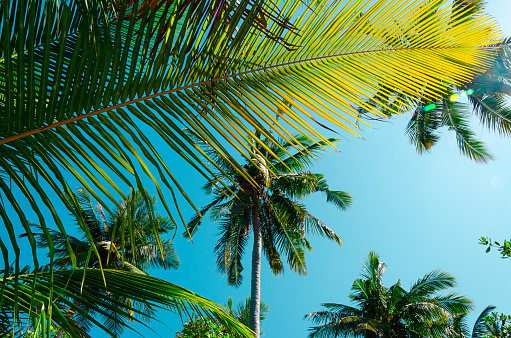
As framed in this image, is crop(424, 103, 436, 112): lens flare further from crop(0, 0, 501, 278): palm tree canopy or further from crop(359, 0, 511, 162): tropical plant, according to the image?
crop(0, 0, 501, 278): palm tree canopy

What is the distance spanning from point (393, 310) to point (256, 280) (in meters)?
7.81

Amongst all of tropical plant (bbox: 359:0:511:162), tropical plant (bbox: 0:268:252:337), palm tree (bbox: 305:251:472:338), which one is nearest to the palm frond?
palm tree (bbox: 305:251:472:338)

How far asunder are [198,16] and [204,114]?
21 cm

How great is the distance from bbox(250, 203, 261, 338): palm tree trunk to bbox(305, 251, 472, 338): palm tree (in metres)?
4.41

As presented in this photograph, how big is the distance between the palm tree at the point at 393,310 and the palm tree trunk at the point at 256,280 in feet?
14.5

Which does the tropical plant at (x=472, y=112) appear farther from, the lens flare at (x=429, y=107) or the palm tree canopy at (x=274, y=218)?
the palm tree canopy at (x=274, y=218)

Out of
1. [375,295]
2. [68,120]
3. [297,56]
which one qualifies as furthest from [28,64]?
[375,295]

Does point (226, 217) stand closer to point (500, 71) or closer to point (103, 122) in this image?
point (500, 71)

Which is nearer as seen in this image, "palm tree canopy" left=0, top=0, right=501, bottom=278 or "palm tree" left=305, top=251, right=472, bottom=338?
"palm tree canopy" left=0, top=0, right=501, bottom=278

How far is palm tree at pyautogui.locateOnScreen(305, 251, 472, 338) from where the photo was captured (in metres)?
15.0

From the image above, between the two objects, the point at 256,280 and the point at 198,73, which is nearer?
the point at 198,73

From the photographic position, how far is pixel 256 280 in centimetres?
1334

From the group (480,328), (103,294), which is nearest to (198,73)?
(103,294)

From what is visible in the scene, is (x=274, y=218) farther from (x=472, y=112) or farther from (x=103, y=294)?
(x=103, y=294)
